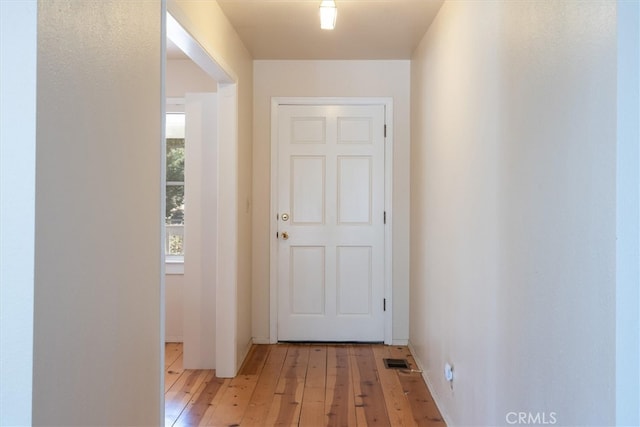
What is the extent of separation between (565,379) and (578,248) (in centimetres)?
37

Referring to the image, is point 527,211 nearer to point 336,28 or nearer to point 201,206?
point 336,28

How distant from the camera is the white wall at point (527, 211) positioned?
1025 mm

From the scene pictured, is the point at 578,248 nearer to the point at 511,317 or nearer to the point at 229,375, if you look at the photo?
the point at 511,317

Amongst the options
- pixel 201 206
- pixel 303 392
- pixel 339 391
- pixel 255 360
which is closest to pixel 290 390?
pixel 303 392

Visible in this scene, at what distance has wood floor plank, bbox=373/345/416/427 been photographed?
96.5 inches

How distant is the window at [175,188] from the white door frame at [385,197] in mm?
898

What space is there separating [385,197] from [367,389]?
162 cm

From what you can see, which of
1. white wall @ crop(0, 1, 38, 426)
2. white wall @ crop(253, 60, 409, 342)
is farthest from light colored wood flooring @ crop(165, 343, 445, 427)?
white wall @ crop(0, 1, 38, 426)

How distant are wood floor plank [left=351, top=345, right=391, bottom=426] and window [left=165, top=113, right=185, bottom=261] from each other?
73.2 inches

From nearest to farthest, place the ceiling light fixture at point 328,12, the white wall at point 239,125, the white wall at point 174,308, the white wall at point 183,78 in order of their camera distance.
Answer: the ceiling light fixture at point 328,12 < the white wall at point 239,125 < the white wall at point 183,78 < the white wall at point 174,308

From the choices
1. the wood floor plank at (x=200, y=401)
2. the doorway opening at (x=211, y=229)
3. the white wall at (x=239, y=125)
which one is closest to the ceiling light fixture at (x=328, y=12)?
the white wall at (x=239, y=125)

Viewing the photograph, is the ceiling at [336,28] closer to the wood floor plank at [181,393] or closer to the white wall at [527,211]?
the white wall at [527,211]

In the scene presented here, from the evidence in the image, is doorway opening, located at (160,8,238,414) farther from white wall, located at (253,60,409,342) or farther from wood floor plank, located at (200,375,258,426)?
white wall, located at (253,60,409,342)

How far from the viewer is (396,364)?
332 cm
